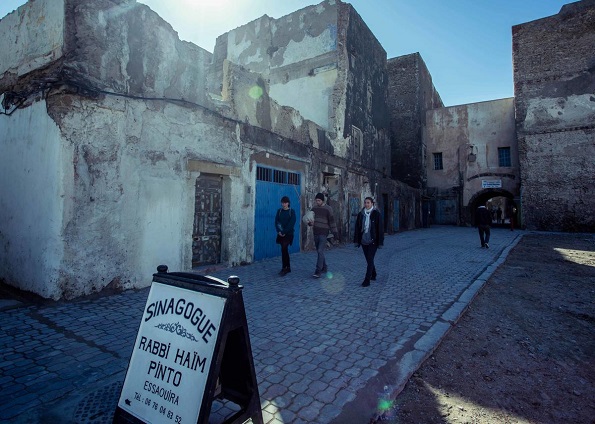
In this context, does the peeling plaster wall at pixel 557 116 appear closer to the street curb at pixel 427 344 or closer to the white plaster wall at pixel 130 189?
the street curb at pixel 427 344

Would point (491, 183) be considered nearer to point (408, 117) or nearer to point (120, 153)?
point (408, 117)

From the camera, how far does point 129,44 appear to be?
583 centimetres


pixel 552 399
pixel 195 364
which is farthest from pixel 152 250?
pixel 552 399

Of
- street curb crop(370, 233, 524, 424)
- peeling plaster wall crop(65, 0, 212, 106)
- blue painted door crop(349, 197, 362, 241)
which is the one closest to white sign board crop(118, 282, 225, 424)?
street curb crop(370, 233, 524, 424)

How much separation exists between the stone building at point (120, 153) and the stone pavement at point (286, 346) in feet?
3.11

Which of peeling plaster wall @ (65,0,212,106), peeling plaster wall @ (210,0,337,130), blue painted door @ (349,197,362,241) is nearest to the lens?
peeling plaster wall @ (65,0,212,106)

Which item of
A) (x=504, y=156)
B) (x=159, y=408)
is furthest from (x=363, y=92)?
(x=159, y=408)

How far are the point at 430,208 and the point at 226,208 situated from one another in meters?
23.0

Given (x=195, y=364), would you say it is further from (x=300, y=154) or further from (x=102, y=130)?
(x=300, y=154)

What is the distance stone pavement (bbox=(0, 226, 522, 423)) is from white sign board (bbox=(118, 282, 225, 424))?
0.52 m

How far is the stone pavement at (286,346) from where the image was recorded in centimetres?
245

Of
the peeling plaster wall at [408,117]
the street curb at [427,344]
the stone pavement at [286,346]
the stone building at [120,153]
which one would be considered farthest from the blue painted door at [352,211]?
the peeling plaster wall at [408,117]

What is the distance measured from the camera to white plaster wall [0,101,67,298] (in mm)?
4801

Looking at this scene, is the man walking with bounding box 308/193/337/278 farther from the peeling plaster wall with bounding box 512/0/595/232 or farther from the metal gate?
the peeling plaster wall with bounding box 512/0/595/232
